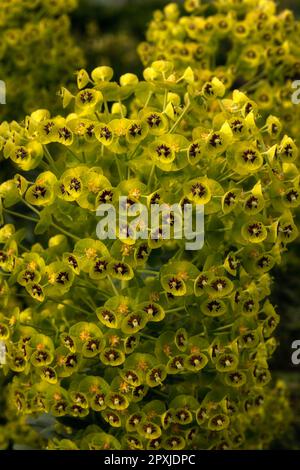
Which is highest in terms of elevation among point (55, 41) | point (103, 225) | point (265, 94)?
point (55, 41)

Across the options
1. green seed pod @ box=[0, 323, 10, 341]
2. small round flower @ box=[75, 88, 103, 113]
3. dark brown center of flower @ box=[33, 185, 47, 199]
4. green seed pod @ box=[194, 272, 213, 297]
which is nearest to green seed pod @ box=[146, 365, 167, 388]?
green seed pod @ box=[194, 272, 213, 297]

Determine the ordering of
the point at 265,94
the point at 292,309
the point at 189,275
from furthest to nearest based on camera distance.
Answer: the point at 292,309, the point at 265,94, the point at 189,275

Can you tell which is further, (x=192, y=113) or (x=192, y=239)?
(x=192, y=113)

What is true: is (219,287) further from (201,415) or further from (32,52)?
(32,52)

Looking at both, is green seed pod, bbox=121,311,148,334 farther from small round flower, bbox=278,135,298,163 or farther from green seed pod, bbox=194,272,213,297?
small round flower, bbox=278,135,298,163

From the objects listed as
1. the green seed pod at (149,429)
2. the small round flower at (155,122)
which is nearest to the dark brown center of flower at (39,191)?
the small round flower at (155,122)

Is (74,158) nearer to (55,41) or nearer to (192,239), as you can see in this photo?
(192,239)
